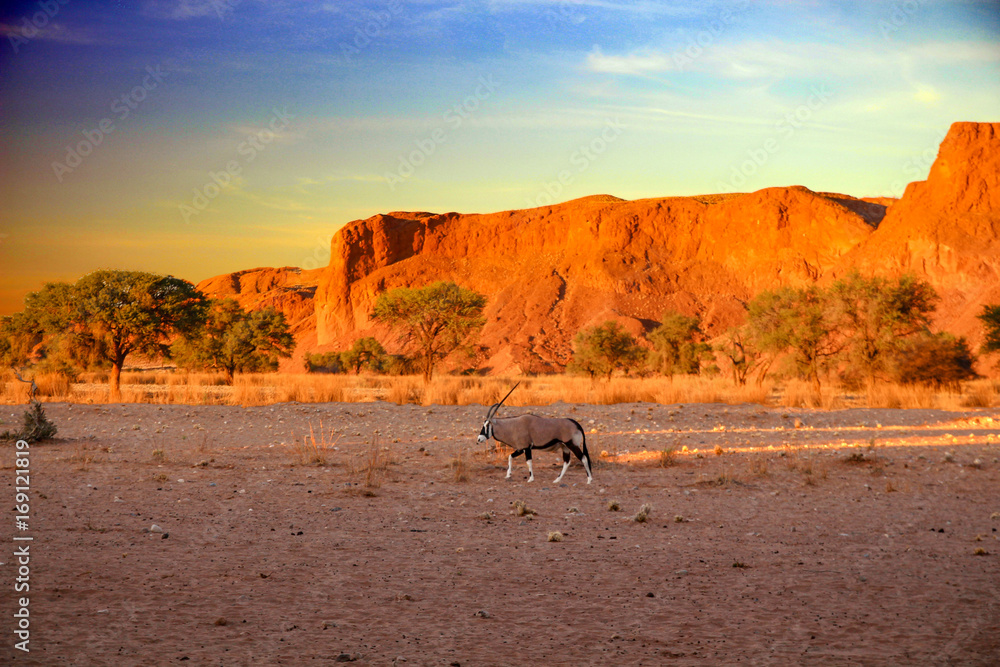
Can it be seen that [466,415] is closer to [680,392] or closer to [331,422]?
[331,422]

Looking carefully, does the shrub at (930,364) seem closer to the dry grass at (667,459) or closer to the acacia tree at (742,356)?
the acacia tree at (742,356)

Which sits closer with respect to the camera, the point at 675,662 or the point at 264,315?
the point at 675,662

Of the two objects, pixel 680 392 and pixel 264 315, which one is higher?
pixel 264 315

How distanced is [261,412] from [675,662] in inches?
672

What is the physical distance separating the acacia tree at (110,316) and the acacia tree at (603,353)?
92.8ft

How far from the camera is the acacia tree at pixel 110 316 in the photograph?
2858 centimetres

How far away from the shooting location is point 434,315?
154 ft

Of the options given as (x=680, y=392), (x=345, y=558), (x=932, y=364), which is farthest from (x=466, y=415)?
(x=932, y=364)

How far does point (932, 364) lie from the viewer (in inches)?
1292

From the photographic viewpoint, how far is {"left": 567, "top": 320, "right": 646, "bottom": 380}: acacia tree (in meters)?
51.2

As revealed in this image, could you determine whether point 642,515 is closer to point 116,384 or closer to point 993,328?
point 116,384

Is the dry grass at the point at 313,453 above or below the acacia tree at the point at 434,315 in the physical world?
below

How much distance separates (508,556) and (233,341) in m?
40.3
